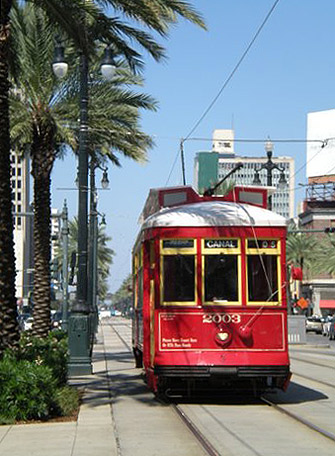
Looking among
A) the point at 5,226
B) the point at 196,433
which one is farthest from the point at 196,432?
the point at 5,226

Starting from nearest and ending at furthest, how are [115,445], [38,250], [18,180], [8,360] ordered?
[115,445] → [8,360] → [38,250] → [18,180]

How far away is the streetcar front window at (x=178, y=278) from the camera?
45.7 feet

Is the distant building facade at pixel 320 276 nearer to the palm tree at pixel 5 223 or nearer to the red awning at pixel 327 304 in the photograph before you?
the red awning at pixel 327 304

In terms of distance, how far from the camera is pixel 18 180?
14488 cm

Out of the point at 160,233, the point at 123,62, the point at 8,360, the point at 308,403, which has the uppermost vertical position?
the point at 123,62

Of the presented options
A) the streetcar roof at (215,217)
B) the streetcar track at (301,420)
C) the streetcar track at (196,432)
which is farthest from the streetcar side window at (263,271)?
the streetcar track at (196,432)

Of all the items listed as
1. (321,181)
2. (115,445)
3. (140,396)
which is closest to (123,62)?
(140,396)

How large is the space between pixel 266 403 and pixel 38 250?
1274 cm

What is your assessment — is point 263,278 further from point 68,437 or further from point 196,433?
point 68,437

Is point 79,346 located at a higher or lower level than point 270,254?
lower

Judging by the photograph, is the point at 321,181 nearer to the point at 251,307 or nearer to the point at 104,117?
the point at 104,117

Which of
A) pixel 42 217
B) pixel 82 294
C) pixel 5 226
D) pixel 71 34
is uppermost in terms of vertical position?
pixel 71 34

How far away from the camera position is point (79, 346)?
806 inches

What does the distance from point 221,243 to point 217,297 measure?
0.90 meters
